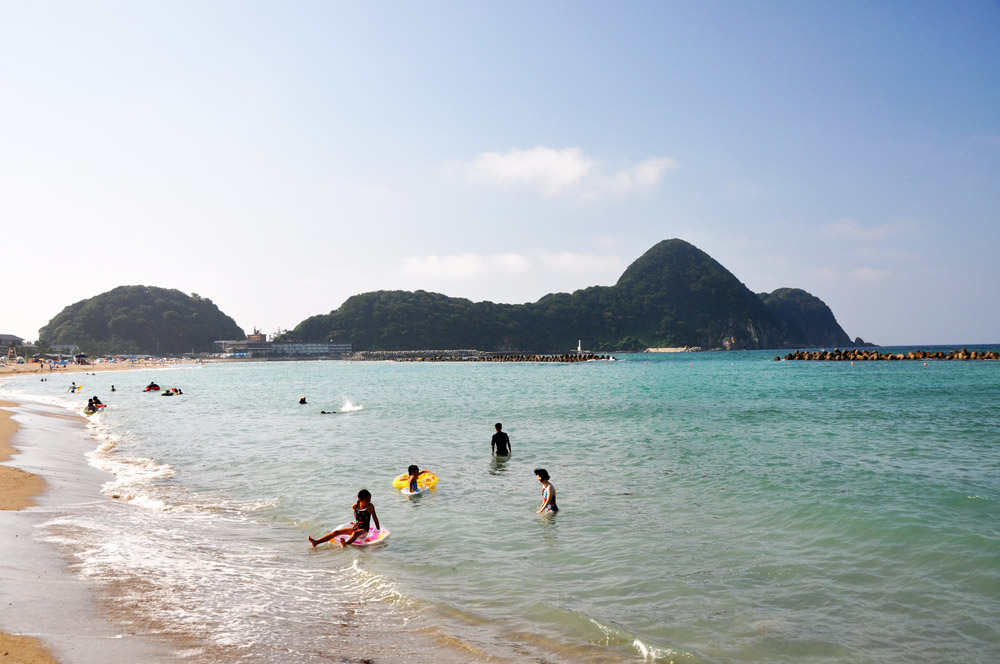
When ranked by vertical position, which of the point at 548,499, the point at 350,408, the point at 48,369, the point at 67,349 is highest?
the point at 67,349

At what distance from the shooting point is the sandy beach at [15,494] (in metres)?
5.27

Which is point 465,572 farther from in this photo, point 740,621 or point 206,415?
A: point 206,415

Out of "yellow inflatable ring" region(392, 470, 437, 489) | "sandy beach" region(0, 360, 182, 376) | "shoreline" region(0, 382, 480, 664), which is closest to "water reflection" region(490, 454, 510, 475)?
"yellow inflatable ring" region(392, 470, 437, 489)

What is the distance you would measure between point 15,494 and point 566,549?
A: 467 inches

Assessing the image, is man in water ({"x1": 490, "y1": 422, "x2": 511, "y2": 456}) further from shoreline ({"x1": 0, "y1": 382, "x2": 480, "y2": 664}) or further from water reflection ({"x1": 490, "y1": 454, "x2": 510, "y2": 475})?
shoreline ({"x1": 0, "y1": 382, "x2": 480, "y2": 664})

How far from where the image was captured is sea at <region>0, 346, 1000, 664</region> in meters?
6.70

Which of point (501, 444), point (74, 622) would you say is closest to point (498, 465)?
point (501, 444)

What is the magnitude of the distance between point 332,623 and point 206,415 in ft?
99.8

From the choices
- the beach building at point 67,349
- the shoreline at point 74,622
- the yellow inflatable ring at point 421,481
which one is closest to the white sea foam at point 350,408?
the yellow inflatable ring at point 421,481

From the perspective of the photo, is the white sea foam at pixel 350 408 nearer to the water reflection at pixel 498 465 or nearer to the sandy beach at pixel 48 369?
the water reflection at pixel 498 465

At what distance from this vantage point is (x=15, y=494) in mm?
12477

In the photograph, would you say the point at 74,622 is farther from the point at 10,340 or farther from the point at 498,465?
the point at 10,340

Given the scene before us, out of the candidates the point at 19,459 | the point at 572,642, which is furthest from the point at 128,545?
the point at 19,459

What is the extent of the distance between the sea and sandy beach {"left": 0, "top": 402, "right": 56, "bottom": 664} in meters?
1.09
